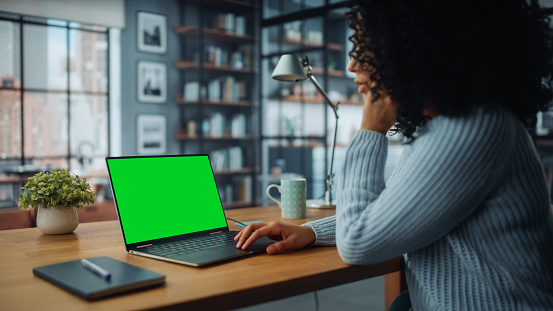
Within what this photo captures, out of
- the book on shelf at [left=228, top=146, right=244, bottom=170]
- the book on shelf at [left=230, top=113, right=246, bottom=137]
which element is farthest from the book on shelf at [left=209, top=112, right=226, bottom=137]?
the book on shelf at [left=228, top=146, right=244, bottom=170]

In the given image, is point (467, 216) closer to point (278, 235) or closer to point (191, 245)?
point (278, 235)

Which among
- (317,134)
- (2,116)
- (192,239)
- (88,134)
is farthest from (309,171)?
(192,239)

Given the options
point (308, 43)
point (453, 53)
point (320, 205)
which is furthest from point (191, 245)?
point (308, 43)

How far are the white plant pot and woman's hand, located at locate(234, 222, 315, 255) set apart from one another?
1.62 ft

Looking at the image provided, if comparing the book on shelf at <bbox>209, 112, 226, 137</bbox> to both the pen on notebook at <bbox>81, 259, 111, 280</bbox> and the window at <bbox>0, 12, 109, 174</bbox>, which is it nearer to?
the window at <bbox>0, 12, 109, 174</bbox>

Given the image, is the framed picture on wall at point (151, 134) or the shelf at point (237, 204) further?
the shelf at point (237, 204)

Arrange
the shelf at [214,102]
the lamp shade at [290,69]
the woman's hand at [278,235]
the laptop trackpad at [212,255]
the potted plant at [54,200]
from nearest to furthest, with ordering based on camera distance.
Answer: the laptop trackpad at [212,255], the woman's hand at [278,235], the potted plant at [54,200], the lamp shade at [290,69], the shelf at [214,102]

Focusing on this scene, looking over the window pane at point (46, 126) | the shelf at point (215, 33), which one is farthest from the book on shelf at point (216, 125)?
the window pane at point (46, 126)

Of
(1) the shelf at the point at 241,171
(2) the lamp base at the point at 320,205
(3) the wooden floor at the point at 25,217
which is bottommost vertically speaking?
(1) the shelf at the point at 241,171

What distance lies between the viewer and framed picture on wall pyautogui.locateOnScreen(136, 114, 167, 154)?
18.4 ft

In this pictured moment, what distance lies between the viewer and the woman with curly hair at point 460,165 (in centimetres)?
87

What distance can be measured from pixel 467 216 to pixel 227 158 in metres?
5.25

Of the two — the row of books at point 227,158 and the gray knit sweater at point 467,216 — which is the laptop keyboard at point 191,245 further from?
the row of books at point 227,158

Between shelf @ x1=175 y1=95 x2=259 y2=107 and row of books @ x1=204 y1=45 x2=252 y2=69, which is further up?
row of books @ x1=204 y1=45 x2=252 y2=69
